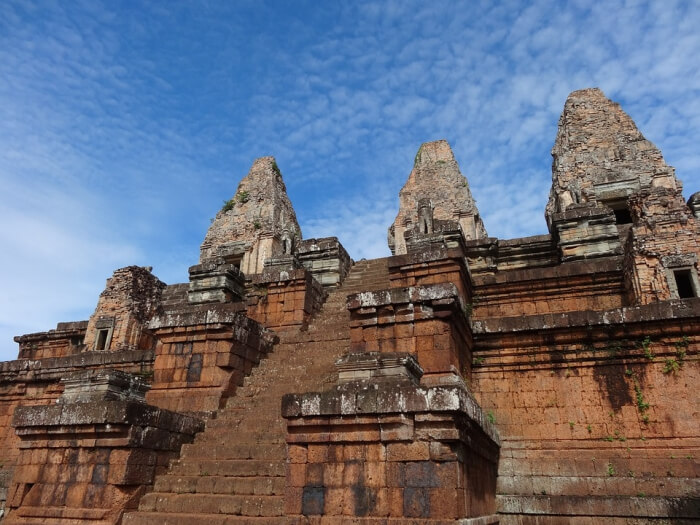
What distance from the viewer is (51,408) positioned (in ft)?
20.9

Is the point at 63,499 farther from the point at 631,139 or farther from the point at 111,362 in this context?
the point at 631,139

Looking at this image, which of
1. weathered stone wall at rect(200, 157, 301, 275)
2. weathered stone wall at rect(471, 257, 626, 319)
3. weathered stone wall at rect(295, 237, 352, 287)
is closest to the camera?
weathered stone wall at rect(471, 257, 626, 319)

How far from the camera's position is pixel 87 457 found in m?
6.08

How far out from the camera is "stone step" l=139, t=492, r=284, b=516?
5.57 m

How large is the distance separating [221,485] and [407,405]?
8.77 feet

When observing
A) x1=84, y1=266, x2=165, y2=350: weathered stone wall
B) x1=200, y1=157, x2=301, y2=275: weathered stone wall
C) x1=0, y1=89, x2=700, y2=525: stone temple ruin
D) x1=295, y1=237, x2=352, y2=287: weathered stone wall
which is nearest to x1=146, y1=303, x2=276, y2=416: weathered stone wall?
x1=0, y1=89, x2=700, y2=525: stone temple ruin

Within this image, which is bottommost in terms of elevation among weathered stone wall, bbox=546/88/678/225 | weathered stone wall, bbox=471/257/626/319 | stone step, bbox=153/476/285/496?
stone step, bbox=153/476/285/496

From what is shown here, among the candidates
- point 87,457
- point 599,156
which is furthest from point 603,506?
point 599,156

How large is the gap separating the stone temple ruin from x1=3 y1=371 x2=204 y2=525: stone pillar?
0.02m

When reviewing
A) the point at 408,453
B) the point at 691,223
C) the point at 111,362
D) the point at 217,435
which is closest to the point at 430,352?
the point at 408,453

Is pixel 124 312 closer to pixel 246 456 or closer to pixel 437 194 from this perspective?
pixel 246 456

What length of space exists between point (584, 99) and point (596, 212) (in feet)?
40.4

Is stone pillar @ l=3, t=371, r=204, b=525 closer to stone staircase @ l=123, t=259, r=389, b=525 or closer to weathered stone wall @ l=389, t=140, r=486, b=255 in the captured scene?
stone staircase @ l=123, t=259, r=389, b=525

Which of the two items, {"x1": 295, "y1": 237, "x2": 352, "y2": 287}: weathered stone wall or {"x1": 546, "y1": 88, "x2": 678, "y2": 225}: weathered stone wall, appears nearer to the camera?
{"x1": 295, "y1": 237, "x2": 352, "y2": 287}: weathered stone wall
